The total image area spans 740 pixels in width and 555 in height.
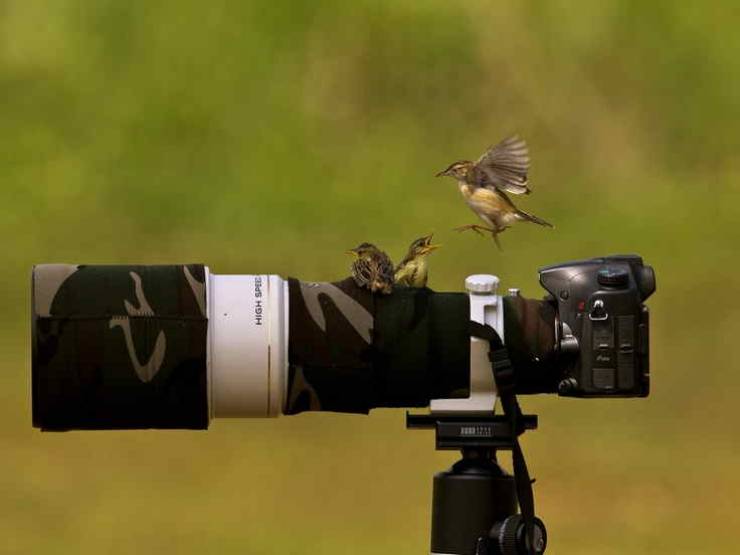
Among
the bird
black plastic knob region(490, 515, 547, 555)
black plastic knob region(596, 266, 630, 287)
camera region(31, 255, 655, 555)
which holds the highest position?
the bird

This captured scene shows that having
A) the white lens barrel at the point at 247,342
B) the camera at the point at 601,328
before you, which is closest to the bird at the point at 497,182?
the camera at the point at 601,328

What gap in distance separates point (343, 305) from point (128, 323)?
54cm

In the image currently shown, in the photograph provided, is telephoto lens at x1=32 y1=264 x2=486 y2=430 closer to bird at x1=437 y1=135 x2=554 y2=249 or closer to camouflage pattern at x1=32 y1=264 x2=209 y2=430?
camouflage pattern at x1=32 y1=264 x2=209 y2=430

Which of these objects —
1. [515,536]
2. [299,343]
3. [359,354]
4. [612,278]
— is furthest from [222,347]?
[612,278]

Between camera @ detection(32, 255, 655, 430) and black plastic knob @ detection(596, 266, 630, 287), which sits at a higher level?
black plastic knob @ detection(596, 266, 630, 287)

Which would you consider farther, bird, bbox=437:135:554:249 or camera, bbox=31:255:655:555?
bird, bbox=437:135:554:249

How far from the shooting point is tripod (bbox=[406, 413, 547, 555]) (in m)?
5.09

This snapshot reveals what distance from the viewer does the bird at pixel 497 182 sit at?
18.0 feet

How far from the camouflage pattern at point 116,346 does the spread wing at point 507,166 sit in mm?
967

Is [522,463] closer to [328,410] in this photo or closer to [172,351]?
[328,410]

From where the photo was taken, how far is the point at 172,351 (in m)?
4.95

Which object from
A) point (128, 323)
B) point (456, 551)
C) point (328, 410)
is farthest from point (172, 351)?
point (456, 551)

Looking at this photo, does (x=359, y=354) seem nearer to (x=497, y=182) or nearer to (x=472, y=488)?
(x=472, y=488)

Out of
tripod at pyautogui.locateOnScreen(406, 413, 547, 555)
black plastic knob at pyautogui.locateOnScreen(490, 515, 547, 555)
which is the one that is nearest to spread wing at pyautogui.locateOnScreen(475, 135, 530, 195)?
tripod at pyautogui.locateOnScreen(406, 413, 547, 555)
